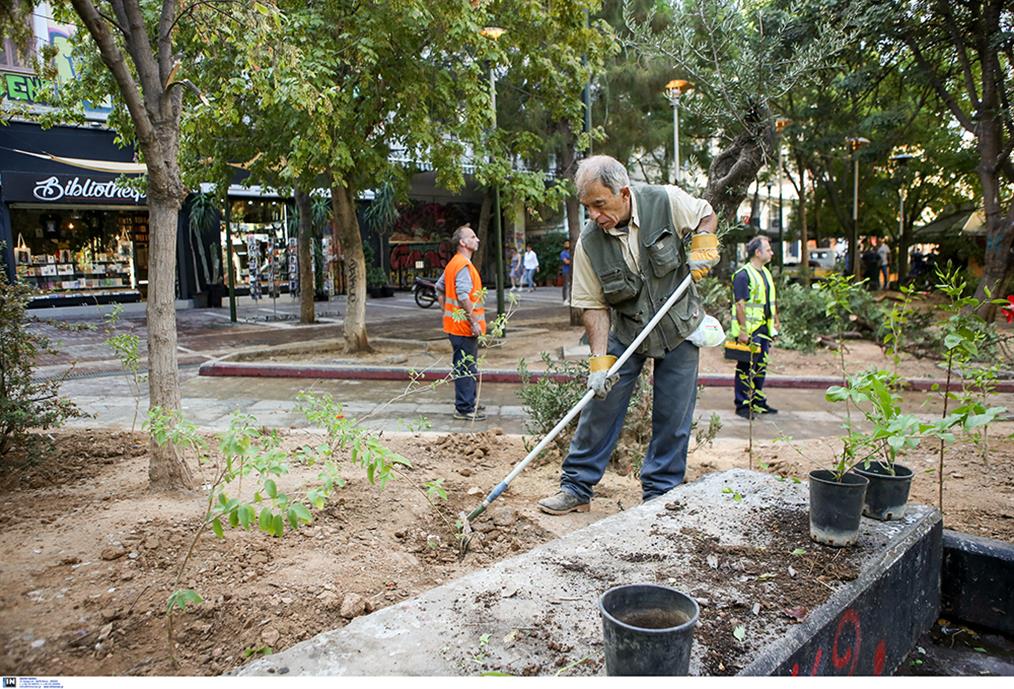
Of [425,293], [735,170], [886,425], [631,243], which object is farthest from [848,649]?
[425,293]

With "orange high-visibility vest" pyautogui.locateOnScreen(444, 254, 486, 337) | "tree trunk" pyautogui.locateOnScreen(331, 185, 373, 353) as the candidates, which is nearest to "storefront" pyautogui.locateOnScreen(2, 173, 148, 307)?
"tree trunk" pyautogui.locateOnScreen(331, 185, 373, 353)

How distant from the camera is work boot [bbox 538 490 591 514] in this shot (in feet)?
13.2

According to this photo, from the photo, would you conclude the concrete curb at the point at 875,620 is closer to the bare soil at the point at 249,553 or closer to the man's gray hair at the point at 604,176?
the bare soil at the point at 249,553

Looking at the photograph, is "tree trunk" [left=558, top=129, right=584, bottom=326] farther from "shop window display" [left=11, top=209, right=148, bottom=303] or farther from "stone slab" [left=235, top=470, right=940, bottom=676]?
"shop window display" [left=11, top=209, right=148, bottom=303]

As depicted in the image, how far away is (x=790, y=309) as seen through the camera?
11.7 metres

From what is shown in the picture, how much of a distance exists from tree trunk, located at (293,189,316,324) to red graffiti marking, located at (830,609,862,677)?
13734mm

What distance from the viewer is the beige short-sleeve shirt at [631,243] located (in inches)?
156

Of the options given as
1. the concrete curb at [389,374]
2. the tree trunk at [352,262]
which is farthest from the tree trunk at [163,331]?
the tree trunk at [352,262]

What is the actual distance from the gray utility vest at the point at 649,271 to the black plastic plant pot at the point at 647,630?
82.4 inches

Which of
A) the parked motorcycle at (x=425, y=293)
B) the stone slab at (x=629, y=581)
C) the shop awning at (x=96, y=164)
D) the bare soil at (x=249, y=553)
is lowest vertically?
the bare soil at (x=249, y=553)

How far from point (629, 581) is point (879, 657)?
970mm

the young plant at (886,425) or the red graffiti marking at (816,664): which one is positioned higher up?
the young plant at (886,425)

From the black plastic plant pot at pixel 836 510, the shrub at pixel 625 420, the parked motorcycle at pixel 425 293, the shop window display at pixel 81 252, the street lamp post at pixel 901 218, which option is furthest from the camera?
the street lamp post at pixel 901 218
